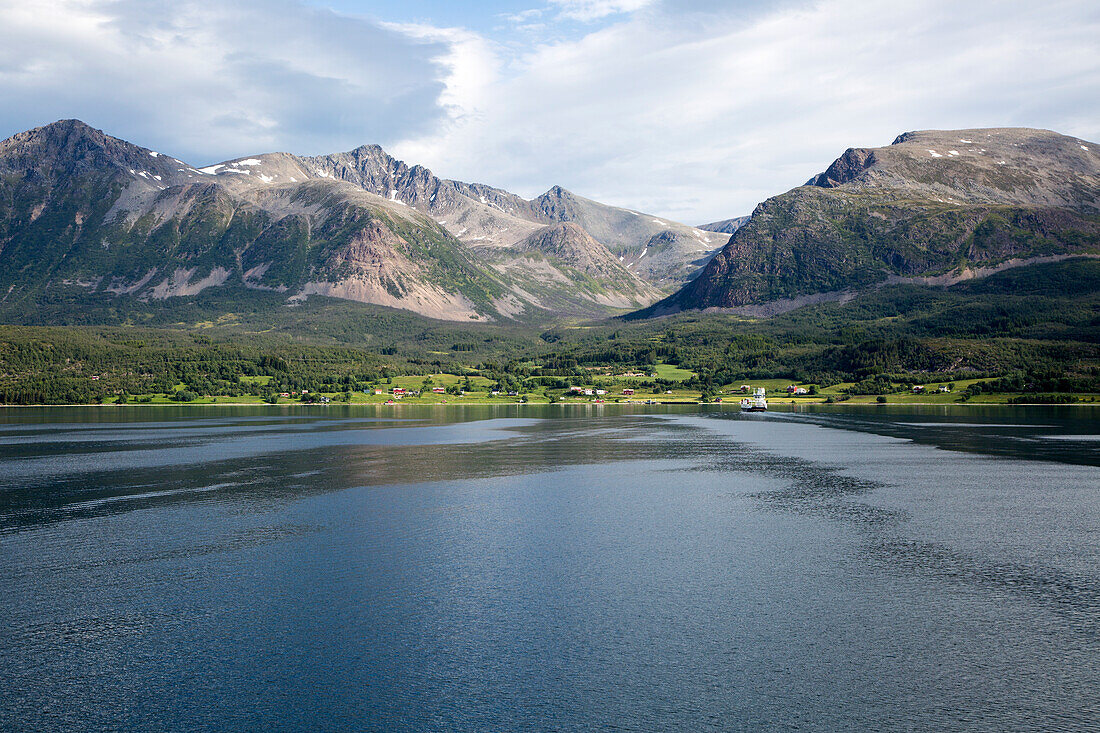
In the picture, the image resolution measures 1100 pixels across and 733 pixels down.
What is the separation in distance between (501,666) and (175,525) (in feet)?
124

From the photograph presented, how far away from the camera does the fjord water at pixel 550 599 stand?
25.9 m

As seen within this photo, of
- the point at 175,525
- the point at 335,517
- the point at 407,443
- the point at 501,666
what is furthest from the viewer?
the point at 407,443

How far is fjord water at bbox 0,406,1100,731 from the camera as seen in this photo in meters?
25.9

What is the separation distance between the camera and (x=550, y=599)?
37781mm

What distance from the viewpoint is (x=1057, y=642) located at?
31000 millimetres

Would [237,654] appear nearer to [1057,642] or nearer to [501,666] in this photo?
[501,666]

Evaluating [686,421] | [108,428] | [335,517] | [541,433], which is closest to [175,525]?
[335,517]

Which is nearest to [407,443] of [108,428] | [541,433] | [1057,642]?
[541,433]

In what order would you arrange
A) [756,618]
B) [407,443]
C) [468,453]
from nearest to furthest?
1. [756,618]
2. [468,453]
3. [407,443]

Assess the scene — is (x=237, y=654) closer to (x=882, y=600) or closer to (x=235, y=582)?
(x=235, y=582)

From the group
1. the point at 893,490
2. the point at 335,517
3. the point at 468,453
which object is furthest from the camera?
the point at 468,453

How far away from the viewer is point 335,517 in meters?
59.1

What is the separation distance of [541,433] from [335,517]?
8147 cm

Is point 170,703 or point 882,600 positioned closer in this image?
point 170,703
